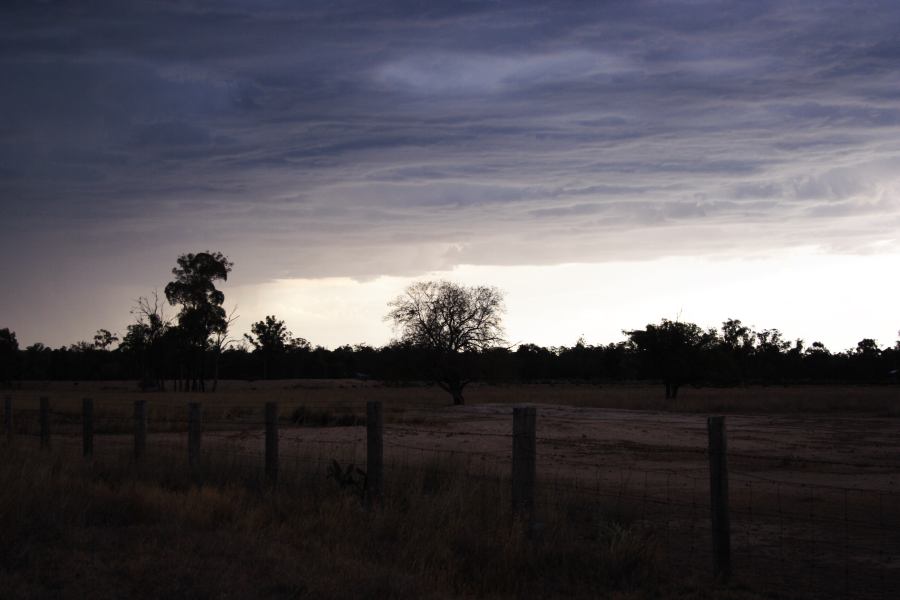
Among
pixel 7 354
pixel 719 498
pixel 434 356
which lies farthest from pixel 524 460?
pixel 7 354

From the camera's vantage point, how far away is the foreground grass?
7.07 metres

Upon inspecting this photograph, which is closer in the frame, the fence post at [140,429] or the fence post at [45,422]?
the fence post at [140,429]

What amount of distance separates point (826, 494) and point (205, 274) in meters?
73.5

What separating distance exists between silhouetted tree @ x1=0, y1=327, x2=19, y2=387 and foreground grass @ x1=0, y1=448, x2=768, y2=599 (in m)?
110

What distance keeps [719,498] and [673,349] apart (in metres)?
51.0

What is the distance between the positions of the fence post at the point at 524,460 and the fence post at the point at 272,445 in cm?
429

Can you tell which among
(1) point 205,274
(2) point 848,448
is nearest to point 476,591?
(2) point 848,448

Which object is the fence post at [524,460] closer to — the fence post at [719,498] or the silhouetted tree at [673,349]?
the fence post at [719,498]

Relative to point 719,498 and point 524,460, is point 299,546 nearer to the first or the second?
point 524,460

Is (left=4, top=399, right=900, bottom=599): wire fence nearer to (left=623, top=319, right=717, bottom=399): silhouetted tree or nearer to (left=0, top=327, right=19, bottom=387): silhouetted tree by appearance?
(left=623, top=319, right=717, bottom=399): silhouetted tree

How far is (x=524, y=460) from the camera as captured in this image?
356 inches

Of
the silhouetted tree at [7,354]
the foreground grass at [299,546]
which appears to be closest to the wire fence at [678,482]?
the foreground grass at [299,546]

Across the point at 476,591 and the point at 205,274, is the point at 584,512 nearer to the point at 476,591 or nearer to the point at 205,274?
the point at 476,591

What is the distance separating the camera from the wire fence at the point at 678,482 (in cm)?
929
